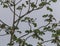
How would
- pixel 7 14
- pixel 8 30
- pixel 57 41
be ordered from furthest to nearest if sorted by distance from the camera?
pixel 7 14
pixel 8 30
pixel 57 41

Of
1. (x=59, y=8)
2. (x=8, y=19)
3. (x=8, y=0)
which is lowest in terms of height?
(x=8, y=19)

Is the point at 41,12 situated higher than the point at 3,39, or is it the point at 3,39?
the point at 41,12

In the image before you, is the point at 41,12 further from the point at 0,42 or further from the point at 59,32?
the point at 59,32

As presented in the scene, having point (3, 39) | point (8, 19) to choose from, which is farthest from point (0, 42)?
point (8, 19)

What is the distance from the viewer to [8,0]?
4.99 feet

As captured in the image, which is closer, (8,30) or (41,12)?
(8,30)

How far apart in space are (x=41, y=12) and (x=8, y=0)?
603mm

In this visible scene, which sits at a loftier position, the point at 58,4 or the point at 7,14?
the point at 58,4

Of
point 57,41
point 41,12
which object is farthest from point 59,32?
point 41,12

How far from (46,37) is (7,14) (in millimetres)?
539

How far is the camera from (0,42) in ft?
6.61

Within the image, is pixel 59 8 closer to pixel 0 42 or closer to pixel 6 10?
pixel 6 10

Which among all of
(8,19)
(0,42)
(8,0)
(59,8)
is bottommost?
(0,42)

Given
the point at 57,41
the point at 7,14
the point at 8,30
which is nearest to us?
the point at 57,41
